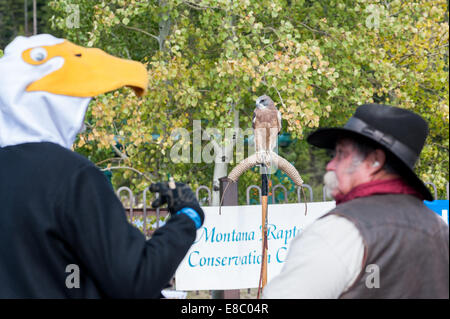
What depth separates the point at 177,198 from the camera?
195 centimetres

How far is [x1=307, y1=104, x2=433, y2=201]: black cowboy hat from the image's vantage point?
1.74 meters

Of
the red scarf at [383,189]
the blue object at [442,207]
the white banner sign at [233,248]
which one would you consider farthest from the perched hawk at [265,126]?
the red scarf at [383,189]

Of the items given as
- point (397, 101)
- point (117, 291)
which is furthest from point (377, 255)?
point (397, 101)

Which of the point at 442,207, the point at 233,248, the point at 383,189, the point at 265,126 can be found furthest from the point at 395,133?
the point at 442,207

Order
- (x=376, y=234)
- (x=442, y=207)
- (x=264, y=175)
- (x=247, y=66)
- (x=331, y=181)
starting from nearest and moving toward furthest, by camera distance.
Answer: (x=376, y=234) → (x=331, y=181) → (x=264, y=175) → (x=442, y=207) → (x=247, y=66)

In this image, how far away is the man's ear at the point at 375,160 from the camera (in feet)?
5.83

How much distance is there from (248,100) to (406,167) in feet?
22.2

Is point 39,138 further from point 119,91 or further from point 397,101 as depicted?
point 397,101

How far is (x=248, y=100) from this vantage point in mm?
8445

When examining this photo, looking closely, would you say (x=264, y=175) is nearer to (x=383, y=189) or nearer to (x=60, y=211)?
(x=383, y=189)

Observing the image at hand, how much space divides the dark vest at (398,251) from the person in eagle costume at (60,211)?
1.81 feet

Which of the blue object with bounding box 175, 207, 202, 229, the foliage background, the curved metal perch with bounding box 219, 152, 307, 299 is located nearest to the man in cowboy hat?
the blue object with bounding box 175, 207, 202, 229

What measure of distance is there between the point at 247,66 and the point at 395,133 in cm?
521

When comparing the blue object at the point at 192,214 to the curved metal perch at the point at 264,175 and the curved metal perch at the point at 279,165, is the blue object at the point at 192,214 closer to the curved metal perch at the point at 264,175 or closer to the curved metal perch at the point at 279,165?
the curved metal perch at the point at 264,175
